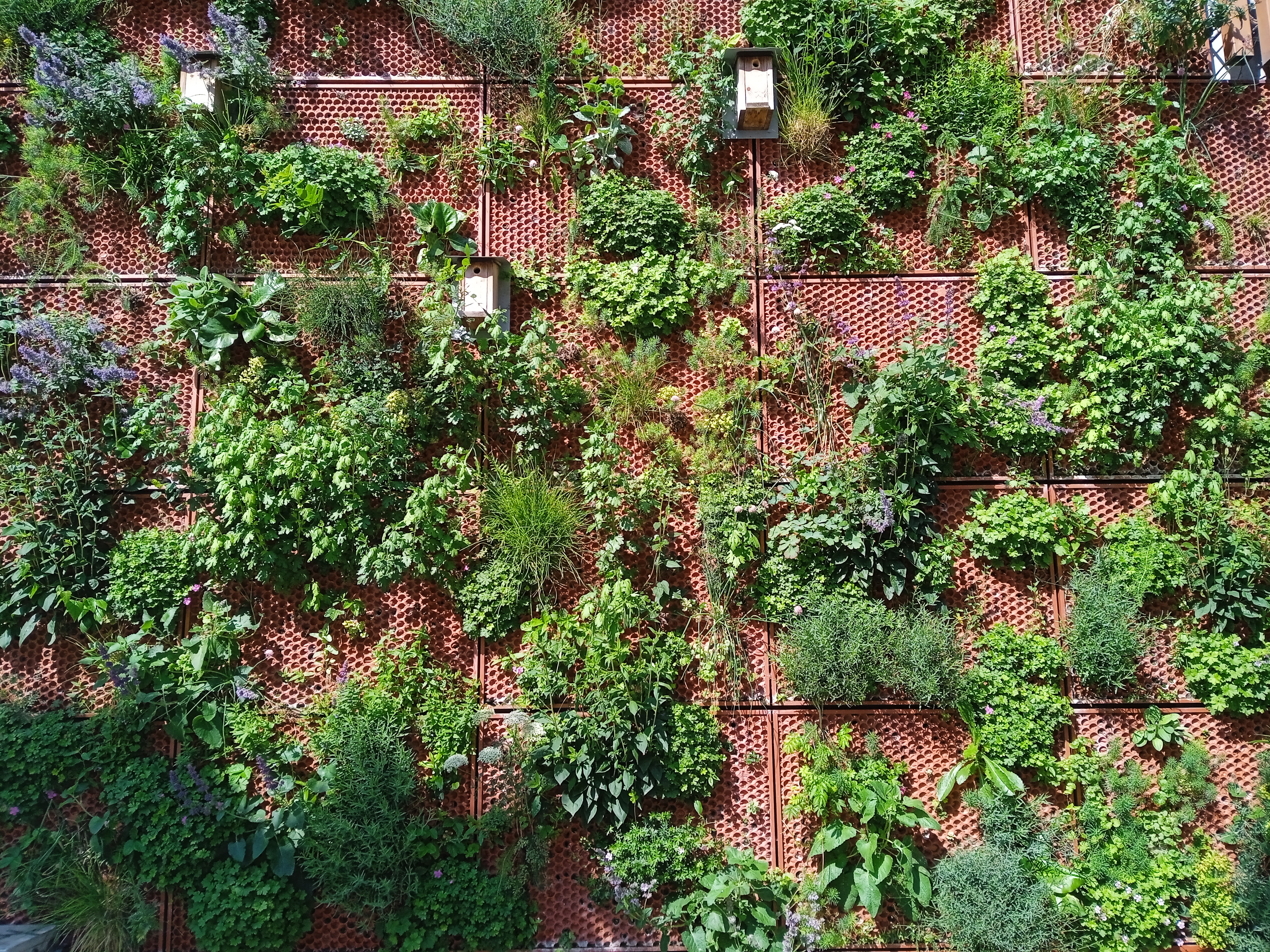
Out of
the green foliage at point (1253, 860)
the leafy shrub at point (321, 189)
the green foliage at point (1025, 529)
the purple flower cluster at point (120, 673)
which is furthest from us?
the leafy shrub at point (321, 189)

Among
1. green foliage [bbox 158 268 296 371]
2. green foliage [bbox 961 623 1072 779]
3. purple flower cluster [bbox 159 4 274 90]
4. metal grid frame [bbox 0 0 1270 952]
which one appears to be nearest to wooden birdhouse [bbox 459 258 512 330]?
metal grid frame [bbox 0 0 1270 952]

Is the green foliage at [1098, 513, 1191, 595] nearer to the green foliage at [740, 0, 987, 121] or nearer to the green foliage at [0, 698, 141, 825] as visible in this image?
the green foliage at [740, 0, 987, 121]

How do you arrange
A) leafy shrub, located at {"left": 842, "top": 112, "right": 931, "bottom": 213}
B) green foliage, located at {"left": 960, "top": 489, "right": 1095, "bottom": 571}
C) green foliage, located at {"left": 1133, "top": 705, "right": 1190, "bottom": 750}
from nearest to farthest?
green foliage, located at {"left": 1133, "top": 705, "right": 1190, "bottom": 750} → green foliage, located at {"left": 960, "top": 489, "right": 1095, "bottom": 571} → leafy shrub, located at {"left": 842, "top": 112, "right": 931, "bottom": 213}

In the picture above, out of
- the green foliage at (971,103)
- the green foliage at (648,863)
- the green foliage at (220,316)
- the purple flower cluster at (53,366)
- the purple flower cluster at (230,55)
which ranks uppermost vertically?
the purple flower cluster at (230,55)

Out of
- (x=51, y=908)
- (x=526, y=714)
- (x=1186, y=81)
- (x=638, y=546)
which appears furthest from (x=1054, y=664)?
(x=51, y=908)

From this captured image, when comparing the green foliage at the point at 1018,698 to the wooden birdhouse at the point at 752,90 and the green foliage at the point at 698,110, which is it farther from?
the wooden birdhouse at the point at 752,90

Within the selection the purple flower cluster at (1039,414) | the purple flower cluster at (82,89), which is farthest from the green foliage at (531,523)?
the purple flower cluster at (82,89)

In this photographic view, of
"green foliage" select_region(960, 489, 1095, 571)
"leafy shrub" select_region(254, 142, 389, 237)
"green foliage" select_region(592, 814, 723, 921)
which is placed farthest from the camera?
"leafy shrub" select_region(254, 142, 389, 237)
